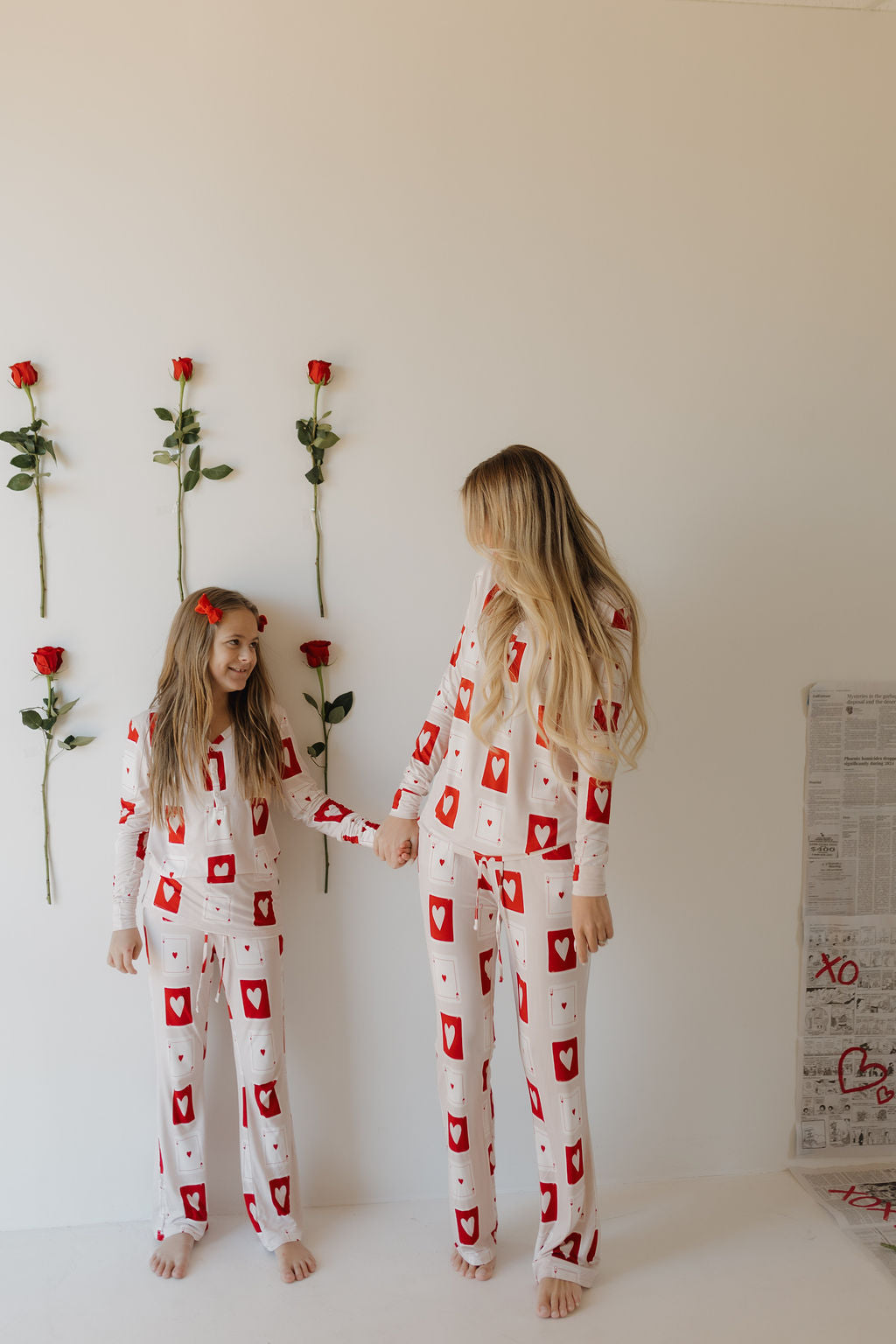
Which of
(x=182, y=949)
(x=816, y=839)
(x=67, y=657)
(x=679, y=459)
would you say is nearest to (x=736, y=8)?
(x=679, y=459)

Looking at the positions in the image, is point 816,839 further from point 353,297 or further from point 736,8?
point 736,8

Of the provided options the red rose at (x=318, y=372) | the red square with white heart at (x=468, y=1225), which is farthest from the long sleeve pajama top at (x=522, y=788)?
the red square with white heart at (x=468, y=1225)

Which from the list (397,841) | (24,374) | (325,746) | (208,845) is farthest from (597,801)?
(24,374)

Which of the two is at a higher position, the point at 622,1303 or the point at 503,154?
the point at 503,154

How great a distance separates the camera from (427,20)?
1.88 meters

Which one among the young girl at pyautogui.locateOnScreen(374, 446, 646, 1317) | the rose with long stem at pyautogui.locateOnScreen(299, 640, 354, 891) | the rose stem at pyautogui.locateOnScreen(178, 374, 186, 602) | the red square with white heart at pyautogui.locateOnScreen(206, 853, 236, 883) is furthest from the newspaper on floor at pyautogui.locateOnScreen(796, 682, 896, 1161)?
the rose stem at pyautogui.locateOnScreen(178, 374, 186, 602)

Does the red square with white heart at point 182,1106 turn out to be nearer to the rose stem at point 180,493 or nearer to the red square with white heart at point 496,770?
the red square with white heart at point 496,770

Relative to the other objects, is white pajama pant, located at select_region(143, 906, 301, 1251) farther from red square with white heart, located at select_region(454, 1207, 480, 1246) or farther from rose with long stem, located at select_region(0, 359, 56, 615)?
rose with long stem, located at select_region(0, 359, 56, 615)

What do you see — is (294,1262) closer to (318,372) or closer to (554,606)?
(554,606)

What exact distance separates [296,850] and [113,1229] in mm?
863

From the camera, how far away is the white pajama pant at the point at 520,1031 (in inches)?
64.6

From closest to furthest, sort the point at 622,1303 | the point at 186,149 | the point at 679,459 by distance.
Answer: the point at 622,1303 < the point at 186,149 < the point at 679,459

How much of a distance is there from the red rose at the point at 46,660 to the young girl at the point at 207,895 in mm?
206

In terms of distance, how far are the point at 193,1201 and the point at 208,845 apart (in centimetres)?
72
